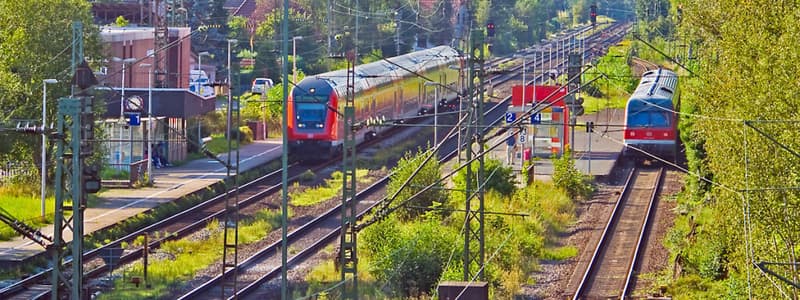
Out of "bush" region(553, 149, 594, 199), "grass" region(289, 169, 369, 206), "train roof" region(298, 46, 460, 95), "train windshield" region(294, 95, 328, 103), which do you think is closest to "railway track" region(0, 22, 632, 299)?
"grass" region(289, 169, 369, 206)

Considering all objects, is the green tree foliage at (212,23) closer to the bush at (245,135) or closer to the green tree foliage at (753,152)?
the bush at (245,135)

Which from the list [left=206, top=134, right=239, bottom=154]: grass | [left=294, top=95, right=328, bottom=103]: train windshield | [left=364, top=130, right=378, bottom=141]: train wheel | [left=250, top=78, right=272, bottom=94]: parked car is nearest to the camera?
[left=294, top=95, right=328, bottom=103]: train windshield

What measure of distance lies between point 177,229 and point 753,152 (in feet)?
44.5

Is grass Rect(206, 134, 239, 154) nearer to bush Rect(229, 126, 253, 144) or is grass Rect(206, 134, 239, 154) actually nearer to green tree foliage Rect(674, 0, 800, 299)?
bush Rect(229, 126, 253, 144)

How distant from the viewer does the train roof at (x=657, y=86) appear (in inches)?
1575

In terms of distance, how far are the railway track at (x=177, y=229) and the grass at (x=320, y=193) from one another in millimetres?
730

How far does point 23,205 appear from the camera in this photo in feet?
98.1

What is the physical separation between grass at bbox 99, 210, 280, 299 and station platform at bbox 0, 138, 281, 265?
2.06 meters

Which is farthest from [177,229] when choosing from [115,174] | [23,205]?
[115,174]

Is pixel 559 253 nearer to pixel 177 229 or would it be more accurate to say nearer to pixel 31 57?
pixel 177 229

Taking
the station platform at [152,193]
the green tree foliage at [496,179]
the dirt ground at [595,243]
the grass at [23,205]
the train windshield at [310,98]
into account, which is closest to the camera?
the dirt ground at [595,243]

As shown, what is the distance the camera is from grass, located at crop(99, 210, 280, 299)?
2208 cm

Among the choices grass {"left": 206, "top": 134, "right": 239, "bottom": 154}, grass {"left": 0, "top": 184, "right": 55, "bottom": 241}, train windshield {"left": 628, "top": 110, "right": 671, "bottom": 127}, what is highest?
Result: train windshield {"left": 628, "top": 110, "right": 671, "bottom": 127}

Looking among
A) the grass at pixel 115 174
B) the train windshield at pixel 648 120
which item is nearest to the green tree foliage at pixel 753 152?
the train windshield at pixel 648 120
